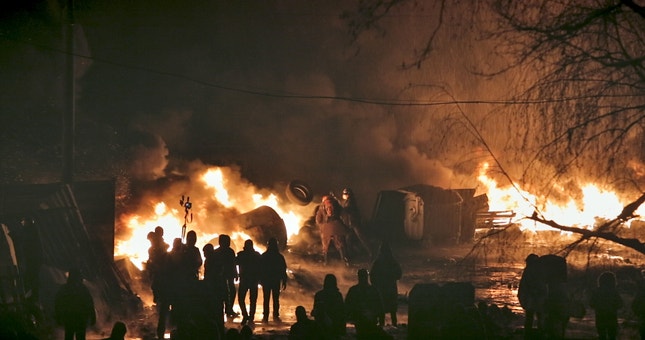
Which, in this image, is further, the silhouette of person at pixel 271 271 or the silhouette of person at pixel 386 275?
the silhouette of person at pixel 271 271

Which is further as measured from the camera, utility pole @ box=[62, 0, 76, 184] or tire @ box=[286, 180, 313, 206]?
tire @ box=[286, 180, 313, 206]

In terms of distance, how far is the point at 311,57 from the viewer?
35.6 m

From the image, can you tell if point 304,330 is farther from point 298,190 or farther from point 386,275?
point 298,190

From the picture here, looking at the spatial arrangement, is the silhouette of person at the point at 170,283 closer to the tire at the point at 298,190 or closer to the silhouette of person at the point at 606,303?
the silhouette of person at the point at 606,303

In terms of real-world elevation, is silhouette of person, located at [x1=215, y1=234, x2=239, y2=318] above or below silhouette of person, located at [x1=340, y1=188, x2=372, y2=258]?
below

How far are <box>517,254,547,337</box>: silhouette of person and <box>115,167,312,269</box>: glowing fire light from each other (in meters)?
9.51

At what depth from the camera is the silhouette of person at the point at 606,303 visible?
11.7 metres

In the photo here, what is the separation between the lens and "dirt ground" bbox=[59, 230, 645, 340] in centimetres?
1308

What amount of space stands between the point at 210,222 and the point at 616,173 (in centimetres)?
1611

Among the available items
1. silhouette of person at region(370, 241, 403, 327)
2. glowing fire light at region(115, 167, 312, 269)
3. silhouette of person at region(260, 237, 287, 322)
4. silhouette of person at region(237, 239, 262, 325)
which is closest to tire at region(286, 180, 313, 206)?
glowing fire light at region(115, 167, 312, 269)

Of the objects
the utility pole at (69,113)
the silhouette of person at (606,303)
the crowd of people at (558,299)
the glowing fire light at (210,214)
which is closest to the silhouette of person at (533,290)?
the crowd of people at (558,299)

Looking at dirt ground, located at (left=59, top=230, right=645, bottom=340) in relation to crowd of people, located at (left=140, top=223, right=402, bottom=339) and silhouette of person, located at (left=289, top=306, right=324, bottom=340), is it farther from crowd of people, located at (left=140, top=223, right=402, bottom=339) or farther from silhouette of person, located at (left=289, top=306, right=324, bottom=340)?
silhouette of person, located at (left=289, top=306, right=324, bottom=340)

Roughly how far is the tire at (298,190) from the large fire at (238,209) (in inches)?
29.7

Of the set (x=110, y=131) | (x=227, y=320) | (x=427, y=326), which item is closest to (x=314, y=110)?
(x=110, y=131)
